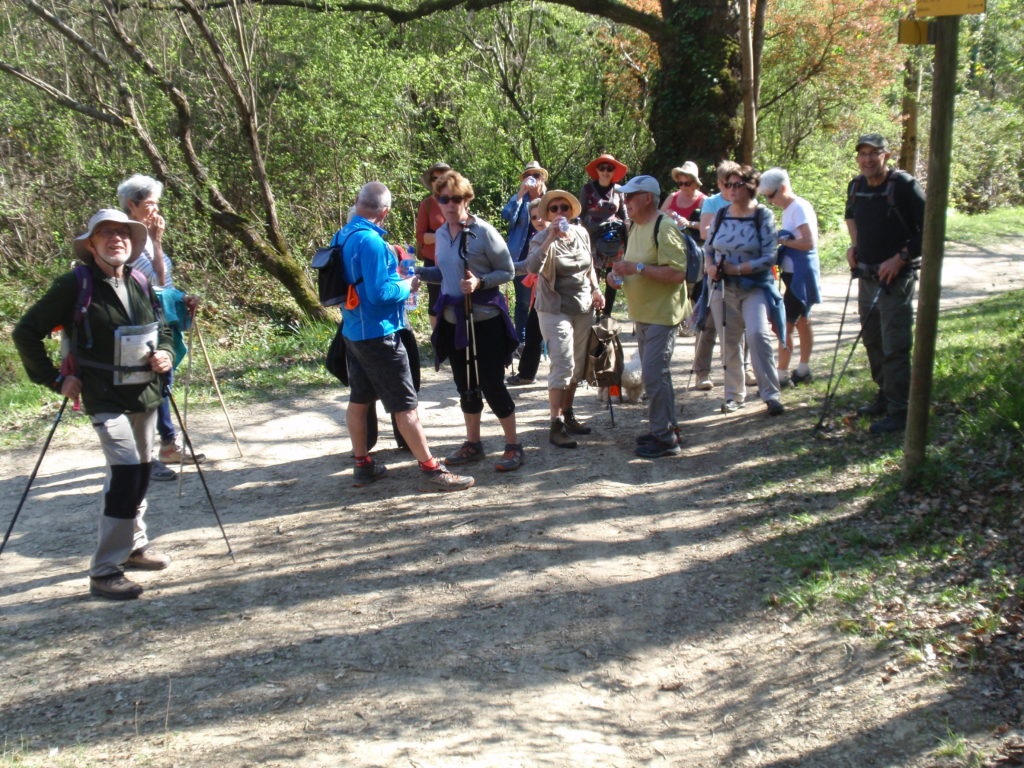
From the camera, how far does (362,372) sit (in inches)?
246

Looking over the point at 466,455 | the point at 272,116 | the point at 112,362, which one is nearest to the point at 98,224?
the point at 112,362

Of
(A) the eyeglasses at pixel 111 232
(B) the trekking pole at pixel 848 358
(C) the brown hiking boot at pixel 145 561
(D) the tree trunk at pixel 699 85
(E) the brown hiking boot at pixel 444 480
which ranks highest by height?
(D) the tree trunk at pixel 699 85

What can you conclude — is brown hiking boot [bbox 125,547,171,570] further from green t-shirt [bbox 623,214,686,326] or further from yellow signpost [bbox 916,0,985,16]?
yellow signpost [bbox 916,0,985,16]

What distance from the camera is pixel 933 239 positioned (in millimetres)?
4992

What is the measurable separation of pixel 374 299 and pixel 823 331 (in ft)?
23.4

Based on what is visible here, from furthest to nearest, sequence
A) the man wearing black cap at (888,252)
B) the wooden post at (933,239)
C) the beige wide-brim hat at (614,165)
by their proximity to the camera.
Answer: the beige wide-brim hat at (614,165) < the man wearing black cap at (888,252) < the wooden post at (933,239)

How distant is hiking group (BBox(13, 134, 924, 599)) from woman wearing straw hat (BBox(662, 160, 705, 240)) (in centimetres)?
98

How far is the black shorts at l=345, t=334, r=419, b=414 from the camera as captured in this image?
5.93m

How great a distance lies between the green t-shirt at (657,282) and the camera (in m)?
6.47

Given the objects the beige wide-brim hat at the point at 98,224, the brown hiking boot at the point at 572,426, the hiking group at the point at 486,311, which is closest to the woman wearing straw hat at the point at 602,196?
the hiking group at the point at 486,311

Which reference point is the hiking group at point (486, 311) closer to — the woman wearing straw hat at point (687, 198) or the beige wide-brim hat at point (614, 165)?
the woman wearing straw hat at point (687, 198)

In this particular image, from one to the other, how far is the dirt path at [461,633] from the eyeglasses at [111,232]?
1965 mm

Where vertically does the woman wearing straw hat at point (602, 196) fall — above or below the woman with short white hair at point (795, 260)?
above

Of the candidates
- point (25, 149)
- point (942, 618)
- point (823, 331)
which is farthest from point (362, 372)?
point (25, 149)
